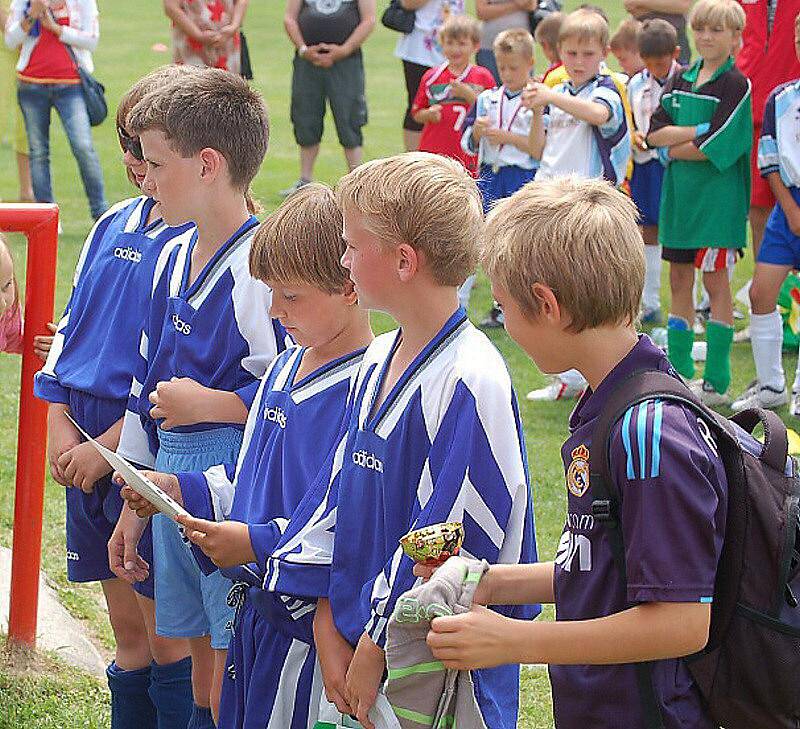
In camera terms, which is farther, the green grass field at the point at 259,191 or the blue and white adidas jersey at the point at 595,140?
the blue and white adidas jersey at the point at 595,140

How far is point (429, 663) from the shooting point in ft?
7.60

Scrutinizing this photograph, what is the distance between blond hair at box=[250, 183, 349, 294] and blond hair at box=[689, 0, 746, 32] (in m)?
4.91

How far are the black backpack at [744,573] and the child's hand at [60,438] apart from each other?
1.92 metres

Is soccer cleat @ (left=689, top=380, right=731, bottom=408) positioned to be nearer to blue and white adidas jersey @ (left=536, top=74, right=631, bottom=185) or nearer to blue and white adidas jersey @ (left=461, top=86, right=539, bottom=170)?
blue and white adidas jersey @ (left=536, top=74, right=631, bottom=185)

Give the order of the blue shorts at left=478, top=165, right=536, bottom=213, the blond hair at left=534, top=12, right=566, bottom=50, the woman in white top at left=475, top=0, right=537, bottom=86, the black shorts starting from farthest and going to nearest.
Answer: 1. the black shorts
2. the woman in white top at left=475, top=0, right=537, bottom=86
3. the blond hair at left=534, top=12, right=566, bottom=50
4. the blue shorts at left=478, top=165, right=536, bottom=213

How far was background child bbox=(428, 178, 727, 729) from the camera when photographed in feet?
6.77

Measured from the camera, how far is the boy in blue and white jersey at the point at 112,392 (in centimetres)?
360

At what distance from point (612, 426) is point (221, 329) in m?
1.39

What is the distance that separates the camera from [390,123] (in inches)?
671

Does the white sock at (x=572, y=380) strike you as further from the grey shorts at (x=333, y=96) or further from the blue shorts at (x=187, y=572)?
the grey shorts at (x=333, y=96)

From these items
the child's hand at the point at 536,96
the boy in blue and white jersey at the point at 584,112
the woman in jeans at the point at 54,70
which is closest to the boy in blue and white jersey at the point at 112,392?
the boy in blue and white jersey at the point at 584,112

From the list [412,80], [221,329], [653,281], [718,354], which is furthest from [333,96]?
[221,329]

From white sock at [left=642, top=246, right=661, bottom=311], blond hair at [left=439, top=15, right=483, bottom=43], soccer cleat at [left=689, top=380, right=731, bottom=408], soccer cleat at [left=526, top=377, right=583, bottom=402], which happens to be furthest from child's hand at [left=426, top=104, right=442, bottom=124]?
soccer cleat at [left=689, top=380, right=731, bottom=408]

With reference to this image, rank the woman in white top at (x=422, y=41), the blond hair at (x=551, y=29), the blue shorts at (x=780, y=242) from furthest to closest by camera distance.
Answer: the woman in white top at (x=422, y=41) < the blond hair at (x=551, y=29) < the blue shorts at (x=780, y=242)
